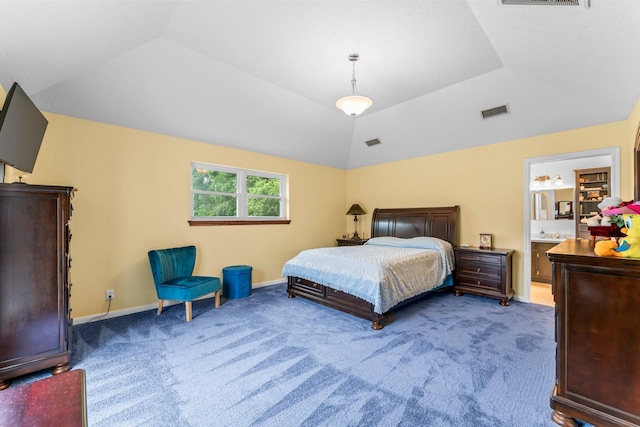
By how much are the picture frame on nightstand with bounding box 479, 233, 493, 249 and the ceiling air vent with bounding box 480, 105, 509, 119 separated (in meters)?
1.84

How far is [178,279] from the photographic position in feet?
12.4

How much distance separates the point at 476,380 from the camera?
2172 millimetres

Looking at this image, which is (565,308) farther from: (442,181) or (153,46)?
(153,46)

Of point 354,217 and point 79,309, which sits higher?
point 354,217

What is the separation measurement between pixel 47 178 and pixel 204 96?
79.2 inches

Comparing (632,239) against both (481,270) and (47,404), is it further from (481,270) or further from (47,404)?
(481,270)

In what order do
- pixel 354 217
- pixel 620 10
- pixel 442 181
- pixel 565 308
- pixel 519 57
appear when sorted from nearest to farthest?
pixel 565 308 → pixel 620 10 → pixel 519 57 → pixel 442 181 → pixel 354 217

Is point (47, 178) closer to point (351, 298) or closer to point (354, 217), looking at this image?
point (351, 298)

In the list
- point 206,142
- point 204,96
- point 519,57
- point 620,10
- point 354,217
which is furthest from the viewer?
point 354,217

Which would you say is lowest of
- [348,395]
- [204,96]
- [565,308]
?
[348,395]

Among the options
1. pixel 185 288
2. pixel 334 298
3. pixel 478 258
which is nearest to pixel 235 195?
pixel 185 288

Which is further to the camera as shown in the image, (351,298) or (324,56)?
(351,298)

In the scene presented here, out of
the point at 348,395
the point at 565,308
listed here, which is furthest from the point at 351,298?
the point at 565,308

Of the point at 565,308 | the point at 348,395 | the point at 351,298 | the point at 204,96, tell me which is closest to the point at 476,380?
the point at 565,308
